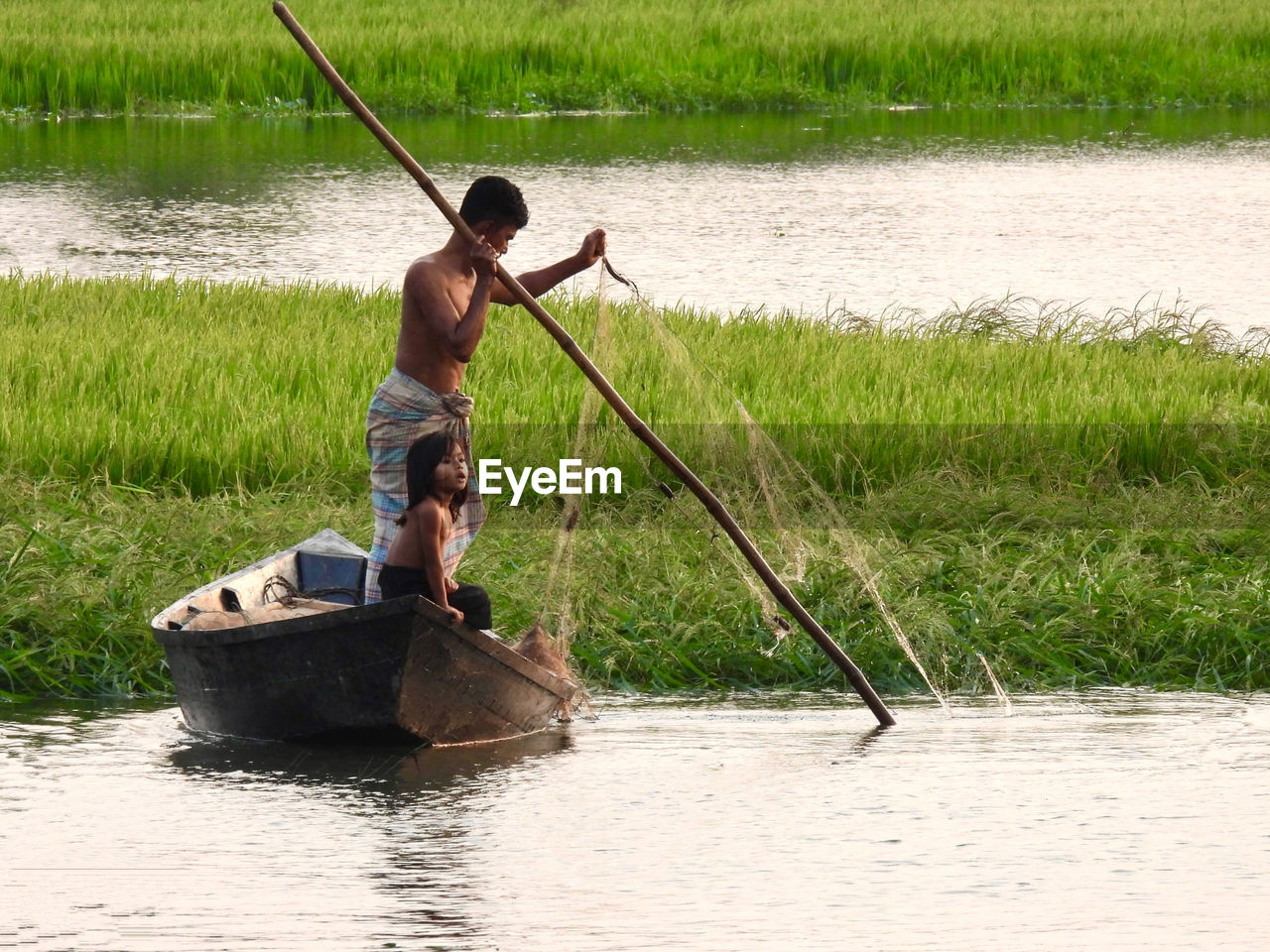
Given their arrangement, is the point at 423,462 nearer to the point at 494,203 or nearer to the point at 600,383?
the point at 600,383

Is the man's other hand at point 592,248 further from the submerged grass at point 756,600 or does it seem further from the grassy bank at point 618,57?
the grassy bank at point 618,57

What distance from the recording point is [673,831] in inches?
219

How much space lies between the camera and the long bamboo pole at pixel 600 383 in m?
5.97

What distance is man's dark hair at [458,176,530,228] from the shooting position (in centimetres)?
611

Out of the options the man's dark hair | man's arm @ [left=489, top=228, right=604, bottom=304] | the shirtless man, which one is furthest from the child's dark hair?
the man's dark hair

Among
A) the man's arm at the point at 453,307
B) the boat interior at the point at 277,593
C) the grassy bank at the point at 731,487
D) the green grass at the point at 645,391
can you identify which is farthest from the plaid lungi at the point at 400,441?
the green grass at the point at 645,391

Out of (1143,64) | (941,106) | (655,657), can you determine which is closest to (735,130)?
(941,106)

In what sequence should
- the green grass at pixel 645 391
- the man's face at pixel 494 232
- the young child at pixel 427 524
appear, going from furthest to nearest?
the green grass at pixel 645 391, the man's face at pixel 494 232, the young child at pixel 427 524

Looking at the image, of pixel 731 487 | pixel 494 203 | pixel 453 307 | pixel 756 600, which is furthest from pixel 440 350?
pixel 731 487

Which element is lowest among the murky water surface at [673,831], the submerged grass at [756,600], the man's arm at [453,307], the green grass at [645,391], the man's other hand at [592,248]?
the murky water surface at [673,831]

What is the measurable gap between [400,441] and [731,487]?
101 inches

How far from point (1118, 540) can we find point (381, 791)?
3377mm

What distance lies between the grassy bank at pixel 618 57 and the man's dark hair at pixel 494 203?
1812cm

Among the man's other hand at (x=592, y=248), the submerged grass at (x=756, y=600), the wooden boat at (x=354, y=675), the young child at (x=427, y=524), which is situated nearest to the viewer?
the wooden boat at (x=354, y=675)
